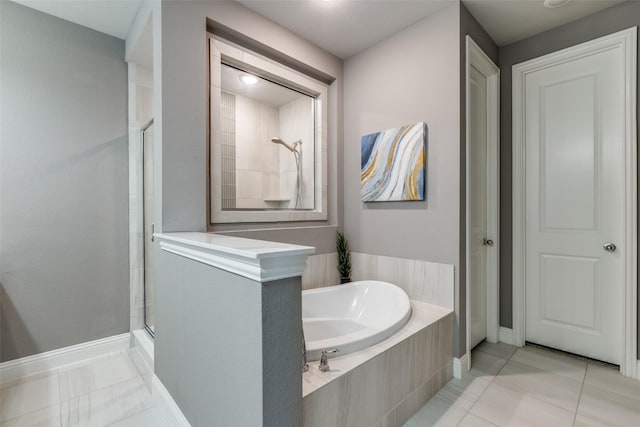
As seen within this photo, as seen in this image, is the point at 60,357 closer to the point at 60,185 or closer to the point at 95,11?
the point at 60,185

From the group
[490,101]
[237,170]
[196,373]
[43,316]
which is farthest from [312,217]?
[43,316]

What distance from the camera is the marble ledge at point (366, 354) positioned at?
3.82 feet

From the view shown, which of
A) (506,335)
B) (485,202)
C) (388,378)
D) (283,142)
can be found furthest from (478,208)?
(283,142)

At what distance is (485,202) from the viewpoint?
2.48 metres

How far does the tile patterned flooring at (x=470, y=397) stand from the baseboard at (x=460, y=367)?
35 mm

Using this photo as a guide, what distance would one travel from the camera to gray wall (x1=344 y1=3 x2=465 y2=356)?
195 cm

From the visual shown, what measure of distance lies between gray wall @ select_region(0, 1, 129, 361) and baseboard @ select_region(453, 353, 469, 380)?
256 centimetres

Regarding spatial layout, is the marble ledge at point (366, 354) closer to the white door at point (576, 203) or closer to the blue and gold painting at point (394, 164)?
the blue and gold painting at point (394, 164)

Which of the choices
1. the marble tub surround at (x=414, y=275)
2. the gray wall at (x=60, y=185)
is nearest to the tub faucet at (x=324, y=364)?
the marble tub surround at (x=414, y=275)

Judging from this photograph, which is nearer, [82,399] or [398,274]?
[82,399]

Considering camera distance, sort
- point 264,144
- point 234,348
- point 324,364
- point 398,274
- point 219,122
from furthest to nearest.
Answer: point 264,144 → point 398,274 → point 219,122 → point 324,364 → point 234,348

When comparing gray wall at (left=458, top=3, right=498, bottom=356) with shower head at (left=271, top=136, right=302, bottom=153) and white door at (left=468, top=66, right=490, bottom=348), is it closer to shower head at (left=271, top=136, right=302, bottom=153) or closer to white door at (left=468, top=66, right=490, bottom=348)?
white door at (left=468, top=66, right=490, bottom=348)

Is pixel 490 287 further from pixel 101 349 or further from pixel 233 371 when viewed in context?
pixel 101 349

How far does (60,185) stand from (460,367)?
3113 mm
